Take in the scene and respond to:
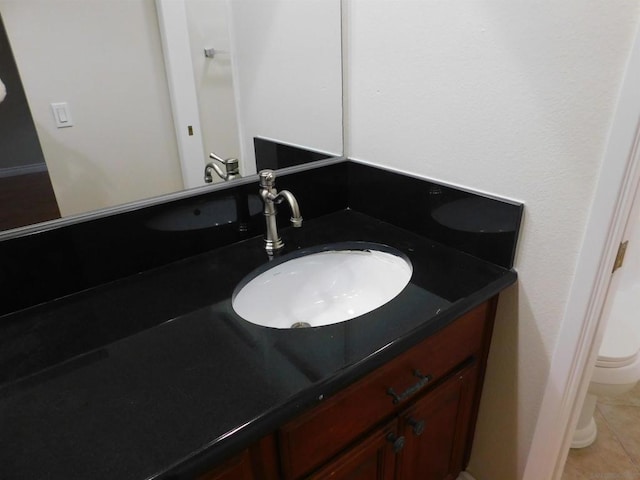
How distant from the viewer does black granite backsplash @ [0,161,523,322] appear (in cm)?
87

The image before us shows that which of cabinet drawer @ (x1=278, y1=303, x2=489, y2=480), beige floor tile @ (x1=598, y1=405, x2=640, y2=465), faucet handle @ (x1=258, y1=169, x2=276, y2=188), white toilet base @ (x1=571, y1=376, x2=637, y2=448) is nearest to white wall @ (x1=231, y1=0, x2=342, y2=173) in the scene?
faucet handle @ (x1=258, y1=169, x2=276, y2=188)

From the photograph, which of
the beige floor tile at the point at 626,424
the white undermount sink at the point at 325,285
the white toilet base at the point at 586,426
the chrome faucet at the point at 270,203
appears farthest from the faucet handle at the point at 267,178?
the beige floor tile at the point at 626,424

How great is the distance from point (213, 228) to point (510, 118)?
76 centimetres

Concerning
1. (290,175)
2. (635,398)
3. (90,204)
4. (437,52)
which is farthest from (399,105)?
(635,398)

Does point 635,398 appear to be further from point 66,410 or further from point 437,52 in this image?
point 66,410

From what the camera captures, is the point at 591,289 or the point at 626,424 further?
the point at 626,424

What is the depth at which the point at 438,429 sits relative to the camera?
1.05m

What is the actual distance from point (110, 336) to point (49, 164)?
1.28 feet

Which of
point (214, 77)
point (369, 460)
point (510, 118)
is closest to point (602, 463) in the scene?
point (369, 460)

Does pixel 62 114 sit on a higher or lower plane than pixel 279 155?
higher

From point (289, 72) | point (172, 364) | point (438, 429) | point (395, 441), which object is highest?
point (289, 72)

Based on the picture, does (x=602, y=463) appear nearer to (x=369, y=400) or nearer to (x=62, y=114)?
(x=369, y=400)

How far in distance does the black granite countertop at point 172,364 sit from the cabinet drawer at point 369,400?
0.22ft

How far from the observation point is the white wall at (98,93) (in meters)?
0.81
